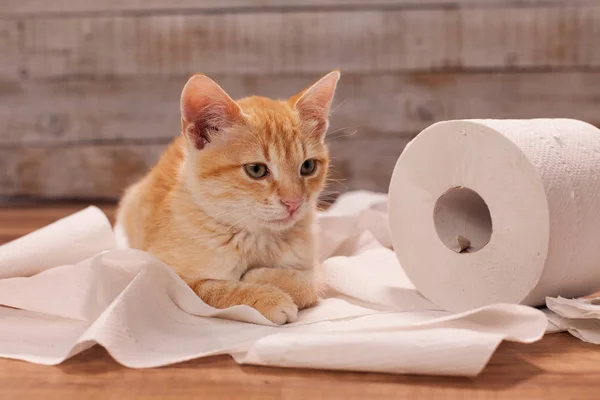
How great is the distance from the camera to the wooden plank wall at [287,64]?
2568 mm

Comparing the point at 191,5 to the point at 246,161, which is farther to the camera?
the point at 191,5

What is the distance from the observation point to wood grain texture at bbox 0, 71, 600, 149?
2.61m

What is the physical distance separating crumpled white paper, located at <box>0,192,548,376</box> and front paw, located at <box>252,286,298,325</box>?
2 cm

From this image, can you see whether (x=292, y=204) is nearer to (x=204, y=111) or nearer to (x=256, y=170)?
(x=256, y=170)

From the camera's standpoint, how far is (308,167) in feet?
4.14

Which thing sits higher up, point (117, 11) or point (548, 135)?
point (117, 11)

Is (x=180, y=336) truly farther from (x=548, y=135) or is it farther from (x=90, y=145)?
(x=90, y=145)

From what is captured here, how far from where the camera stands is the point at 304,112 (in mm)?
1304

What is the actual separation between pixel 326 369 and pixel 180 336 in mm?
251

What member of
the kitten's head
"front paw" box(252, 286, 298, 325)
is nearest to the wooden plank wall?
the kitten's head

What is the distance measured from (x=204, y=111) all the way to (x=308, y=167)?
222mm

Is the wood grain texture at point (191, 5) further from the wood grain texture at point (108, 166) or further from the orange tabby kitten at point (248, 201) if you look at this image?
the orange tabby kitten at point (248, 201)

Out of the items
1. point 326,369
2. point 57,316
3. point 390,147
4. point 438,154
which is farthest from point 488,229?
point 390,147

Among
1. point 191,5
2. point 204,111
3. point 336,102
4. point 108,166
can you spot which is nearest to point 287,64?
point 336,102
